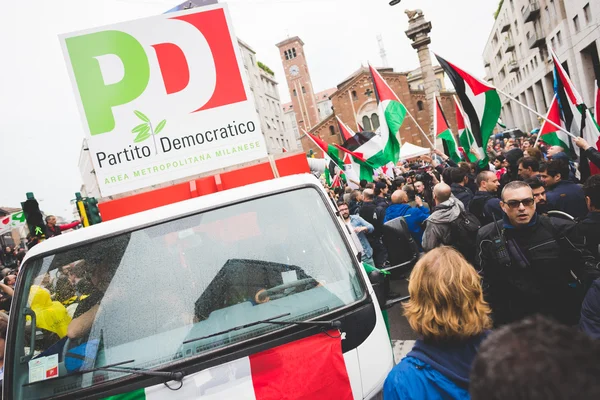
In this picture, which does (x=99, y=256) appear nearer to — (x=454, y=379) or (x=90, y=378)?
(x=90, y=378)

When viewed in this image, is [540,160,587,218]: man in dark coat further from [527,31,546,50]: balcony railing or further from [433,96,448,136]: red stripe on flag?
[527,31,546,50]: balcony railing

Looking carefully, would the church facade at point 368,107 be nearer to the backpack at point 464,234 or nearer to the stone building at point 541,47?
the stone building at point 541,47

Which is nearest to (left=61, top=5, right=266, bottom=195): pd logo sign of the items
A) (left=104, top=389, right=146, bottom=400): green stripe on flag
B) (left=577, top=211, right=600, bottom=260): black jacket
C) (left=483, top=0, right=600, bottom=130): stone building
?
(left=104, top=389, right=146, bottom=400): green stripe on flag

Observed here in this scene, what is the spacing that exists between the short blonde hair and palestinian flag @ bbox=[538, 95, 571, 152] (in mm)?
4915

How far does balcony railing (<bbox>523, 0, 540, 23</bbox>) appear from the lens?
31.9 meters

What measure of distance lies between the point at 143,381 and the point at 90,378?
29cm

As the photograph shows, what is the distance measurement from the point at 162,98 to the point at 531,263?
2970mm

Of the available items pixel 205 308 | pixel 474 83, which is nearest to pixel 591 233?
pixel 205 308

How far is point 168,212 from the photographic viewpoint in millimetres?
2629

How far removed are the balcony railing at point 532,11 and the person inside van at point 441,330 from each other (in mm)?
37719

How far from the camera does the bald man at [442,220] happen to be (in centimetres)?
478

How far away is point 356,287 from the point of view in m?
2.46

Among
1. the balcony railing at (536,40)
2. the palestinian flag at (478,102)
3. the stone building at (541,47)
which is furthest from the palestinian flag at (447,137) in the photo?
the balcony railing at (536,40)

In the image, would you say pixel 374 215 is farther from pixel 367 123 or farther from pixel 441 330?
pixel 367 123
